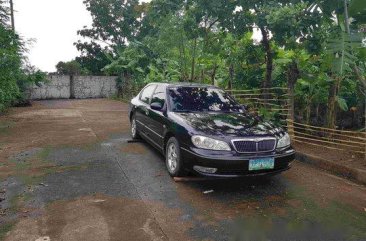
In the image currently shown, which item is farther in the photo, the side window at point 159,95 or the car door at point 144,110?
the car door at point 144,110

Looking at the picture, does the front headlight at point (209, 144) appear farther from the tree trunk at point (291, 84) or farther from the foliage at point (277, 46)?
the tree trunk at point (291, 84)

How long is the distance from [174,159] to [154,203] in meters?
1.09

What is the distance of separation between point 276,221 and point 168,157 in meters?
2.23

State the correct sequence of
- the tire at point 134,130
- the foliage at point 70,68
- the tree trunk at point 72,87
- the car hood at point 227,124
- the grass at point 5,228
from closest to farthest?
the grass at point 5,228 → the car hood at point 227,124 → the tire at point 134,130 → the tree trunk at point 72,87 → the foliage at point 70,68


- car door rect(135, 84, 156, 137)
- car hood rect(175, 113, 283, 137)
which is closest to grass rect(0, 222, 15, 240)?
car hood rect(175, 113, 283, 137)

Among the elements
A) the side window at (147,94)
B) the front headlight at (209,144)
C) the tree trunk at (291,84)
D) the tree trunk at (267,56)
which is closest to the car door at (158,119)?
the side window at (147,94)

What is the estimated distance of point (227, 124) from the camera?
522 centimetres

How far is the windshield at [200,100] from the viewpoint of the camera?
6039 millimetres

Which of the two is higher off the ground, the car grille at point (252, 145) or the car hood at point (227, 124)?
the car hood at point (227, 124)

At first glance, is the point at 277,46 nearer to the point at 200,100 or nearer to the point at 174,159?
the point at 200,100

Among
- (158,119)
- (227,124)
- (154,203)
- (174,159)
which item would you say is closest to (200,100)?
(158,119)

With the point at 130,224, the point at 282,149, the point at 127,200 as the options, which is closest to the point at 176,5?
the point at 282,149

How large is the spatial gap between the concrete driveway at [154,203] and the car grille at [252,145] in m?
0.69

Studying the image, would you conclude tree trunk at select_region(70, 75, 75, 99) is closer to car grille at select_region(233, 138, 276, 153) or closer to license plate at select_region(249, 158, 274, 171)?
car grille at select_region(233, 138, 276, 153)
